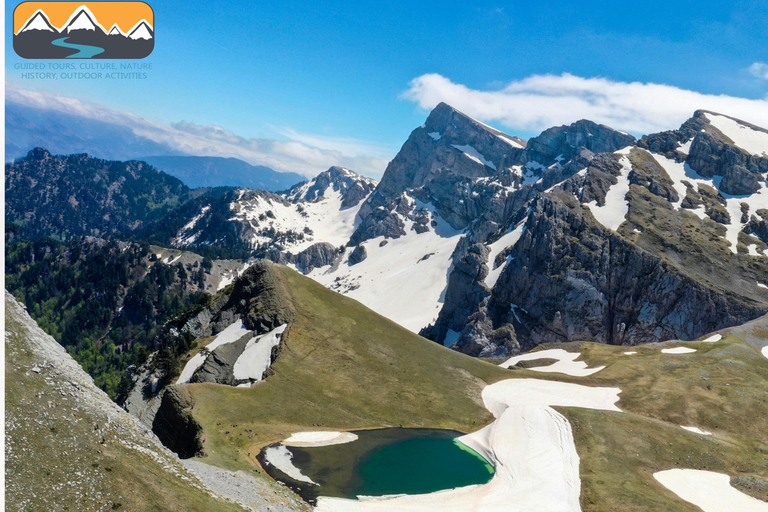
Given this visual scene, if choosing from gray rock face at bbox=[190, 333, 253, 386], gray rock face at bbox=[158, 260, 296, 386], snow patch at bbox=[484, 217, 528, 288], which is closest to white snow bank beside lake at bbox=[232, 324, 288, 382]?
gray rock face at bbox=[190, 333, 253, 386]

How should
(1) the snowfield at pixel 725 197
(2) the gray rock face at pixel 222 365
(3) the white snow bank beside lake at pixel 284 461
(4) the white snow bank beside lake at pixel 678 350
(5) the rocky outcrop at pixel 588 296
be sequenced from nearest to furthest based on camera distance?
(3) the white snow bank beside lake at pixel 284 461
(2) the gray rock face at pixel 222 365
(4) the white snow bank beside lake at pixel 678 350
(5) the rocky outcrop at pixel 588 296
(1) the snowfield at pixel 725 197

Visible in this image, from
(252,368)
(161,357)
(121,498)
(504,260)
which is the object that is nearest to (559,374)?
(252,368)

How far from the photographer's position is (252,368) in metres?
66.1

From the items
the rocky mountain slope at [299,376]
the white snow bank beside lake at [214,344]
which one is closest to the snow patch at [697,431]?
the rocky mountain slope at [299,376]

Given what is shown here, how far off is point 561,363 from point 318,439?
64493 millimetres

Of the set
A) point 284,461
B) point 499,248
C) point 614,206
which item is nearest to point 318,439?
point 284,461

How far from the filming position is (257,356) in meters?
68.6

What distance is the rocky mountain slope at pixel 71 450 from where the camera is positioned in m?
24.4

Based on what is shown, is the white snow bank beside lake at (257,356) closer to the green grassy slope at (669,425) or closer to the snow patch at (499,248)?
the green grassy slope at (669,425)

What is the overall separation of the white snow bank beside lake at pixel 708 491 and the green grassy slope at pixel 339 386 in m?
23.7

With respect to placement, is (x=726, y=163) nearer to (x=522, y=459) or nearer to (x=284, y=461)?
(x=522, y=459)

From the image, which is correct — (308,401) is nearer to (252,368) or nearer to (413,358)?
(252,368)

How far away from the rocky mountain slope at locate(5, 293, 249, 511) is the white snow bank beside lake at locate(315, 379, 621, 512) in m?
14.1

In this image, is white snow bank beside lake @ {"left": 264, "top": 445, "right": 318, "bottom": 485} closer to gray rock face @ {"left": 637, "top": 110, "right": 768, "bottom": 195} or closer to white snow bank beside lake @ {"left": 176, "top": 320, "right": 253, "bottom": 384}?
white snow bank beside lake @ {"left": 176, "top": 320, "right": 253, "bottom": 384}
